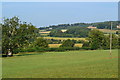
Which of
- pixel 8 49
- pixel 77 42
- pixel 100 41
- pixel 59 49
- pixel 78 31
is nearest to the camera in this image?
pixel 8 49

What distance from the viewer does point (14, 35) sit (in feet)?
217

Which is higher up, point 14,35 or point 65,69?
point 14,35

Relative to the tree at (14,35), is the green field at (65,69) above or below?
below

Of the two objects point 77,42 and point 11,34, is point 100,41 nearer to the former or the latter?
point 77,42

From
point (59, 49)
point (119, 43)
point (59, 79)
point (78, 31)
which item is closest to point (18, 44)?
point (59, 49)

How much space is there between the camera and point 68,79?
17219 mm

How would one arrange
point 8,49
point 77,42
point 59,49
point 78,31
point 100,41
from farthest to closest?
1. point 78,31
2. point 77,42
3. point 100,41
4. point 59,49
5. point 8,49

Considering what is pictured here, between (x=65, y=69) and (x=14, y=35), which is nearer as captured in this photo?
(x=65, y=69)

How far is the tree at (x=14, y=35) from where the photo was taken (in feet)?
211

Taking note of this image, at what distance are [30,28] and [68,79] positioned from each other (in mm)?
51582

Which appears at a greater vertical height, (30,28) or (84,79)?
(30,28)

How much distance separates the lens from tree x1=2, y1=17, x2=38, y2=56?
64.2 m

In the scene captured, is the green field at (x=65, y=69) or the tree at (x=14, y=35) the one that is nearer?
the green field at (x=65, y=69)

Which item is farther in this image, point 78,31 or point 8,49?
point 78,31
